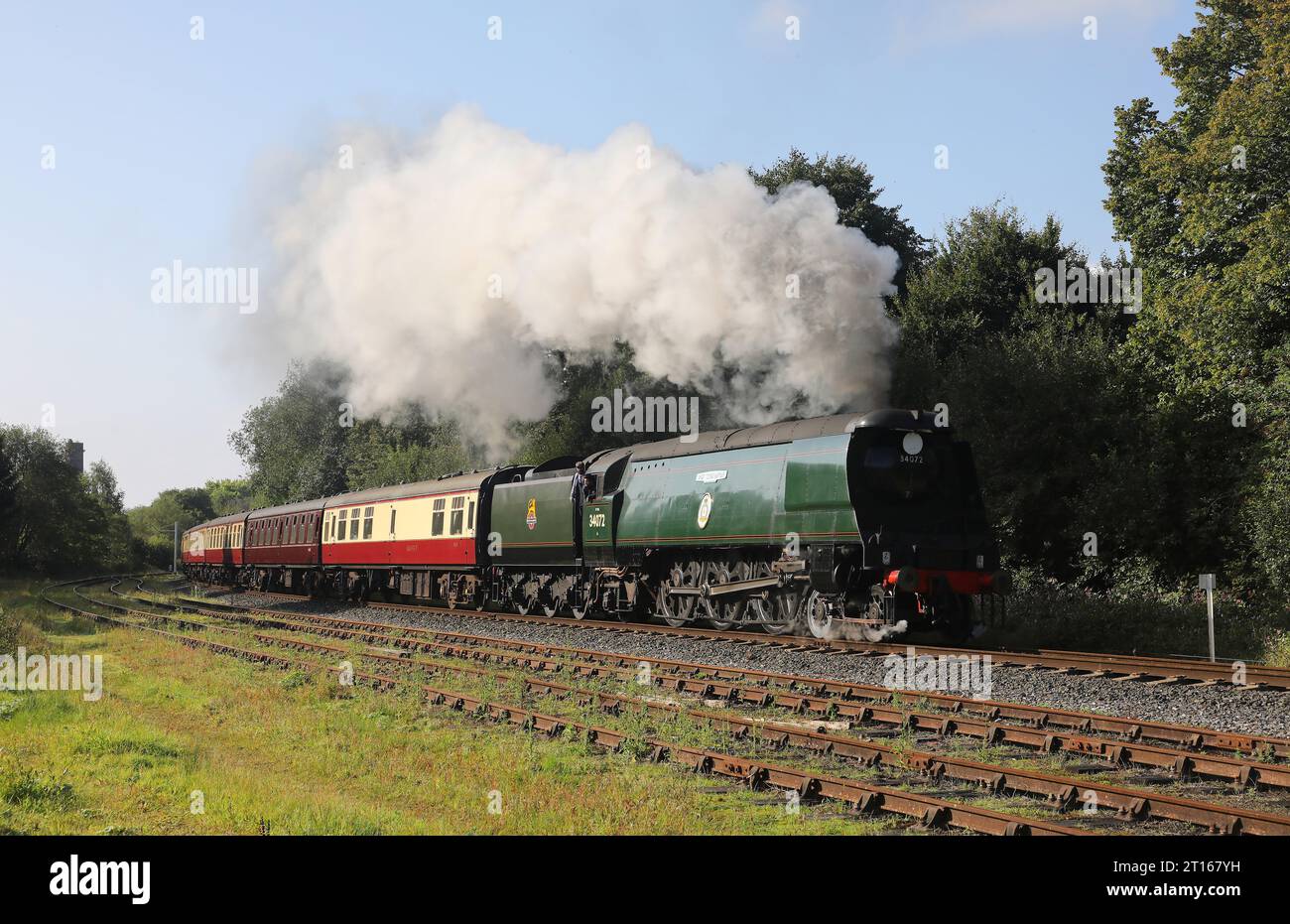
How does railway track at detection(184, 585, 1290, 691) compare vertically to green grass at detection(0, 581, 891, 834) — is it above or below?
above

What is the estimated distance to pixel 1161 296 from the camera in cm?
2420

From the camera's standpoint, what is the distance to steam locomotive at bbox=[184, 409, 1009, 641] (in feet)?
53.5

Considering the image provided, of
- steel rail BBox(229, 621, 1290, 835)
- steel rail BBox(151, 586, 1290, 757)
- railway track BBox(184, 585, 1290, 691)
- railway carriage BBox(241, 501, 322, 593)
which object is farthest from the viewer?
railway carriage BBox(241, 501, 322, 593)

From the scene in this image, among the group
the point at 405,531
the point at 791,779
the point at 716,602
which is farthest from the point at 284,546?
the point at 791,779

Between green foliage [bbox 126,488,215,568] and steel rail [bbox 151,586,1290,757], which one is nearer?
steel rail [bbox 151,586,1290,757]

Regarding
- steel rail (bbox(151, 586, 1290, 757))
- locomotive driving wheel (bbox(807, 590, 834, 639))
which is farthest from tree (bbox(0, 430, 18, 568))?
locomotive driving wheel (bbox(807, 590, 834, 639))

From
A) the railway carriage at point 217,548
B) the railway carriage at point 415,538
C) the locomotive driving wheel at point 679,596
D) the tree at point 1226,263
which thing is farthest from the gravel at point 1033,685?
the railway carriage at point 217,548

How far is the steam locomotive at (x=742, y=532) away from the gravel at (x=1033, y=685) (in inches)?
47.7

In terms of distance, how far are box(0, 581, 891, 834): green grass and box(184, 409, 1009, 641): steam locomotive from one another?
5597 mm

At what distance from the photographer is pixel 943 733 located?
1079cm

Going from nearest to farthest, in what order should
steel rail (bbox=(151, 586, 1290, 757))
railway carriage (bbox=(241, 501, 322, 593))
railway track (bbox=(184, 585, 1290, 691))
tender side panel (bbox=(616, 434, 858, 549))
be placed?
1. steel rail (bbox=(151, 586, 1290, 757))
2. railway track (bbox=(184, 585, 1290, 691))
3. tender side panel (bbox=(616, 434, 858, 549))
4. railway carriage (bbox=(241, 501, 322, 593))

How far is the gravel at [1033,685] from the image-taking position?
37.2 feet

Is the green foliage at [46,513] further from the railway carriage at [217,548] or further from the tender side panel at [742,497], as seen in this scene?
the tender side panel at [742,497]

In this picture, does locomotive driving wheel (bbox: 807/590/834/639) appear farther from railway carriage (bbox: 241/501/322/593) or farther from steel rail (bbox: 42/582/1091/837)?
railway carriage (bbox: 241/501/322/593)
